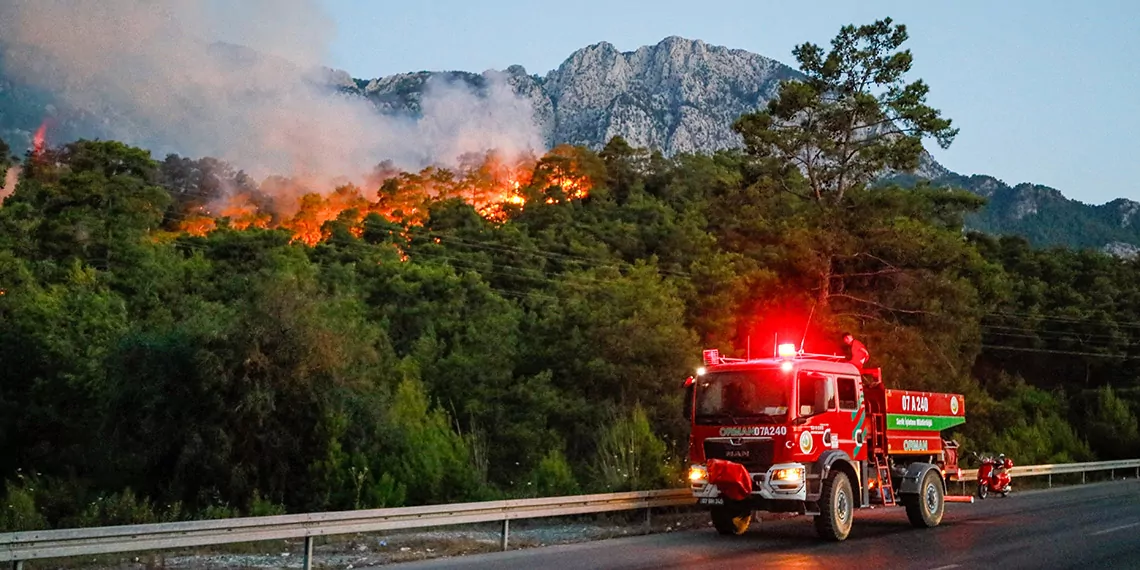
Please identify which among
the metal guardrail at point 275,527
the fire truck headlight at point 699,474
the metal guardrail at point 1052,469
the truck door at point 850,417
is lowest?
the metal guardrail at point 275,527

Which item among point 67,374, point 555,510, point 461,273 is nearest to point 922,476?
point 555,510

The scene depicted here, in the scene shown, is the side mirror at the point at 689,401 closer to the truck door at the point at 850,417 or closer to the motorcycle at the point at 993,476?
the truck door at the point at 850,417

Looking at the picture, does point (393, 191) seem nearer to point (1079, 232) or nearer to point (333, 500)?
point (333, 500)

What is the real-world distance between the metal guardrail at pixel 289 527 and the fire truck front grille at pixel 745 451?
2252 mm

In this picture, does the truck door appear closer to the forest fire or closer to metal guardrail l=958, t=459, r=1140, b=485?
metal guardrail l=958, t=459, r=1140, b=485

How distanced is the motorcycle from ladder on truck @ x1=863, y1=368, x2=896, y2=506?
33.4 ft

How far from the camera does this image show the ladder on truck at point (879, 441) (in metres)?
15.7

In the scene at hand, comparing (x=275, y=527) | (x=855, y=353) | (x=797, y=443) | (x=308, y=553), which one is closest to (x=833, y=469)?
(x=797, y=443)

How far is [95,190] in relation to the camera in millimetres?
57656

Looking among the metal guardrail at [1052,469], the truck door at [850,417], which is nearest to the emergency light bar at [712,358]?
the truck door at [850,417]

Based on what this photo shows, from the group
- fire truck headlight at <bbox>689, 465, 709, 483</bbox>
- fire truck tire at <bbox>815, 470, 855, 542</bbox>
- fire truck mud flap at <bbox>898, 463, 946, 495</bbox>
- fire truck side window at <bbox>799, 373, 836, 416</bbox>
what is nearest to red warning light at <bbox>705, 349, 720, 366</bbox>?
fire truck side window at <bbox>799, 373, 836, 416</bbox>

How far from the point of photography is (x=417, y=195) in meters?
98.6

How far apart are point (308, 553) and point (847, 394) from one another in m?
8.40

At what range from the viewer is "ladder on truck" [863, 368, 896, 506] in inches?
618
